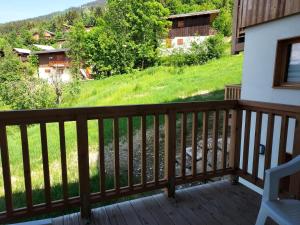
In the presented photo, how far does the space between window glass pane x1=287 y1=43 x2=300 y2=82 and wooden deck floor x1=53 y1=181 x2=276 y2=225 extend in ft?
6.62

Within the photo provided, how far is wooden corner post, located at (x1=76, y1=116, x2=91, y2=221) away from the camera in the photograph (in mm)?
1942

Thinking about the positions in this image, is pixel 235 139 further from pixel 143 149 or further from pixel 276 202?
pixel 276 202

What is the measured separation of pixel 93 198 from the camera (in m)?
2.07

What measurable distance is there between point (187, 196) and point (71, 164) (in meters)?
2.86

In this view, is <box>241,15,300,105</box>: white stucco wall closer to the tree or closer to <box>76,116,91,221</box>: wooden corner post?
<box>76,116,91,221</box>: wooden corner post

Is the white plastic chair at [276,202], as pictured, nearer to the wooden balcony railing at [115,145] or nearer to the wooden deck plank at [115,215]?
the wooden balcony railing at [115,145]

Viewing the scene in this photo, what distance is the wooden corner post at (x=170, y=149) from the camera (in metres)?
2.26

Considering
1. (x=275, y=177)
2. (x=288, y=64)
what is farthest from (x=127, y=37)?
(x=275, y=177)

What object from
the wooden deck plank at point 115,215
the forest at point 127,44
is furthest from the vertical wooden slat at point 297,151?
the forest at point 127,44

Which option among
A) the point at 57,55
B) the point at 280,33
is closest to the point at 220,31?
the point at 57,55

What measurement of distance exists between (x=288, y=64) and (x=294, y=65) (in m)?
0.12

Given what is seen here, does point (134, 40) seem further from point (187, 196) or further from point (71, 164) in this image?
point (187, 196)

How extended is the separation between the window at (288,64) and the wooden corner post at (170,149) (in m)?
2.23

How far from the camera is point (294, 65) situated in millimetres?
3604
